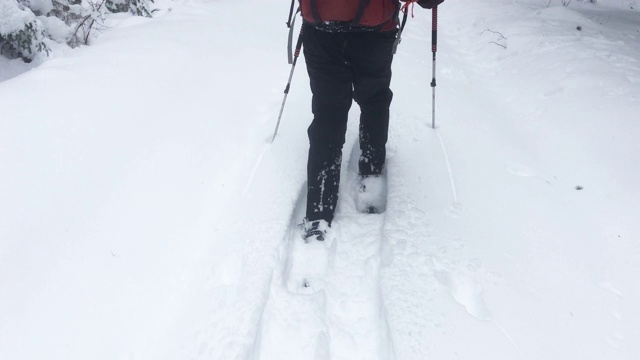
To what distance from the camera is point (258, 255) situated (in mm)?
2697

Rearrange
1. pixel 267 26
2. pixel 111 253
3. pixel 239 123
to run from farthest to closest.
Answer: pixel 267 26
pixel 239 123
pixel 111 253

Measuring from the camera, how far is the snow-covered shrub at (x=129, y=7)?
649 cm

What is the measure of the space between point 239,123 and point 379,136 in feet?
4.54

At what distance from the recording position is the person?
8.27 feet

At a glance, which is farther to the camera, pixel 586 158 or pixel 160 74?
pixel 160 74

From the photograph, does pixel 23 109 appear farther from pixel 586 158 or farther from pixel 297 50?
pixel 586 158

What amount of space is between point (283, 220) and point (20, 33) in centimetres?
363

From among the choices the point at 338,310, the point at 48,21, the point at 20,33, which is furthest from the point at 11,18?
the point at 338,310

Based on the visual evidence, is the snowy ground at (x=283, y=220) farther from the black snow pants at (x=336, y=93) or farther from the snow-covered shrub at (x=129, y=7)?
the snow-covered shrub at (x=129, y=7)

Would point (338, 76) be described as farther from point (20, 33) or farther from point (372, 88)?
point (20, 33)

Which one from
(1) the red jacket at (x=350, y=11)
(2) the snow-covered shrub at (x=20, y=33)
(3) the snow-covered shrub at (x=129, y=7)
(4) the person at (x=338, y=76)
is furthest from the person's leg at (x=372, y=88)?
(3) the snow-covered shrub at (x=129, y=7)

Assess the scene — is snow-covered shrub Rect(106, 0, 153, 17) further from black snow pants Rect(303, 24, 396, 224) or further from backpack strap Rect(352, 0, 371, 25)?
backpack strap Rect(352, 0, 371, 25)

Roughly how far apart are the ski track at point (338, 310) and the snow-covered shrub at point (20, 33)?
361 cm

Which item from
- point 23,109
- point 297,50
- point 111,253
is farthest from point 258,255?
point 23,109
